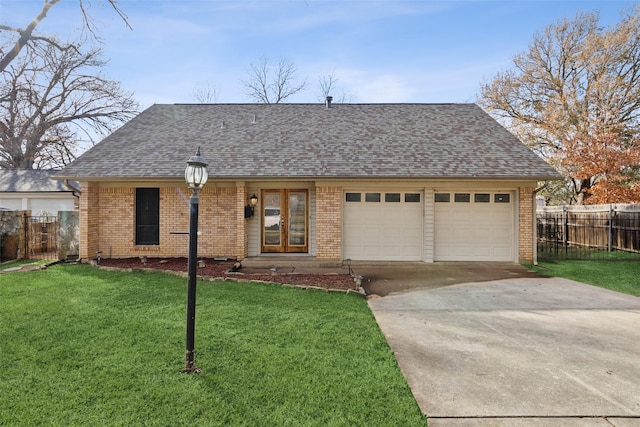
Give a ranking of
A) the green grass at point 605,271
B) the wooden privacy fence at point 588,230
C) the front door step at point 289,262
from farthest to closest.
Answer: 1. the wooden privacy fence at point 588,230
2. the front door step at point 289,262
3. the green grass at point 605,271

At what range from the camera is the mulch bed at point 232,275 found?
725 centimetres

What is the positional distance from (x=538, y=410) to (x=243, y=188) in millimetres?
8869

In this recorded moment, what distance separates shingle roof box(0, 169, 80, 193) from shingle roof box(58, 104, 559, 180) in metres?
7.02

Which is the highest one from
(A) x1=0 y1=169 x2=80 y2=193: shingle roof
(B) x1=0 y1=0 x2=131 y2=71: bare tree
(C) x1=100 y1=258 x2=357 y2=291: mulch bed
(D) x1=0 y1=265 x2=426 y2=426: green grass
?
(B) x1=0 y1=0 x2=131 y2=71: bare tree

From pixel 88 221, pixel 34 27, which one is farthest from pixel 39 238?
pixel 34 27

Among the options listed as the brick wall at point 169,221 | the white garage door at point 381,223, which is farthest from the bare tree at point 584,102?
the brick wall at point 169,221

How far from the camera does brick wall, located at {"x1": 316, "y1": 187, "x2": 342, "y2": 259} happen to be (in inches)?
399

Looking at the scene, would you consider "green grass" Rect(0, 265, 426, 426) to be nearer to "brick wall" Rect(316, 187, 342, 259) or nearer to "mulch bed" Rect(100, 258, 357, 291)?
"mulch bed" Rect(100, 258, 357, 291)

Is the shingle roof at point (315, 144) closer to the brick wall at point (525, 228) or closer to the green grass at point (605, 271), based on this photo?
the brick wall at point (525, 228)

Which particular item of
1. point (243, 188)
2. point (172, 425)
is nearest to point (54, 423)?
point (172, 425)

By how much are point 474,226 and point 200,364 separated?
30.5ft

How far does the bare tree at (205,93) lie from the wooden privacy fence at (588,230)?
2461 cm

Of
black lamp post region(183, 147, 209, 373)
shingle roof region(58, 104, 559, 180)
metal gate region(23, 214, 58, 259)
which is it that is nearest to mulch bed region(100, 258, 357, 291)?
shingle roof region(58, 104, 559, 180)

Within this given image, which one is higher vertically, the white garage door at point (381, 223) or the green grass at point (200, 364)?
the white garage door at point (381, 223)
